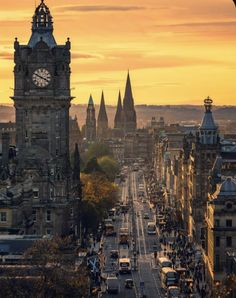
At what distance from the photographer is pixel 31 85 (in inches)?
6043

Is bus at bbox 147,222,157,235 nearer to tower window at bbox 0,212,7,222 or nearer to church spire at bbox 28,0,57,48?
church spire at bbox 28,0,57,48

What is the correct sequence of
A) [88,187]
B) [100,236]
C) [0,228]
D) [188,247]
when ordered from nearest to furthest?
[0,228]
[188,247]
[100,236]
[88,187]

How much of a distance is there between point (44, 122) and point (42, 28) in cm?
952

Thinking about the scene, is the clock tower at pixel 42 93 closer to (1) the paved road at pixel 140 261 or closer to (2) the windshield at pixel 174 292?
(1) the paved road at pixel 140 261

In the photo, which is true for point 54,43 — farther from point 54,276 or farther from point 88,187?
point 54,276

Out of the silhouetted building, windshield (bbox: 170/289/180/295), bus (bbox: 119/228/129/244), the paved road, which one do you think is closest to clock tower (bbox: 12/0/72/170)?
the paved road

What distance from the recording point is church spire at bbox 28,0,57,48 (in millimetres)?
154887

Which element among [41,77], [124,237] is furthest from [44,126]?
[124,237]

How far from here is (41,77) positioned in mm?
153750

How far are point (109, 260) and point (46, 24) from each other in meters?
25.2

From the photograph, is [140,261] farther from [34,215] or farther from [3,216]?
[3,216]

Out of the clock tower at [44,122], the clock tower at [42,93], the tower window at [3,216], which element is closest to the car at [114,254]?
the clock tower at [44,122]

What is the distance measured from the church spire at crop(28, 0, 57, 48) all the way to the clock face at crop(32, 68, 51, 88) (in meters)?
2.66

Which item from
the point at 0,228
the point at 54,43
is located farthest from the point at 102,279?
the point at 54,43
